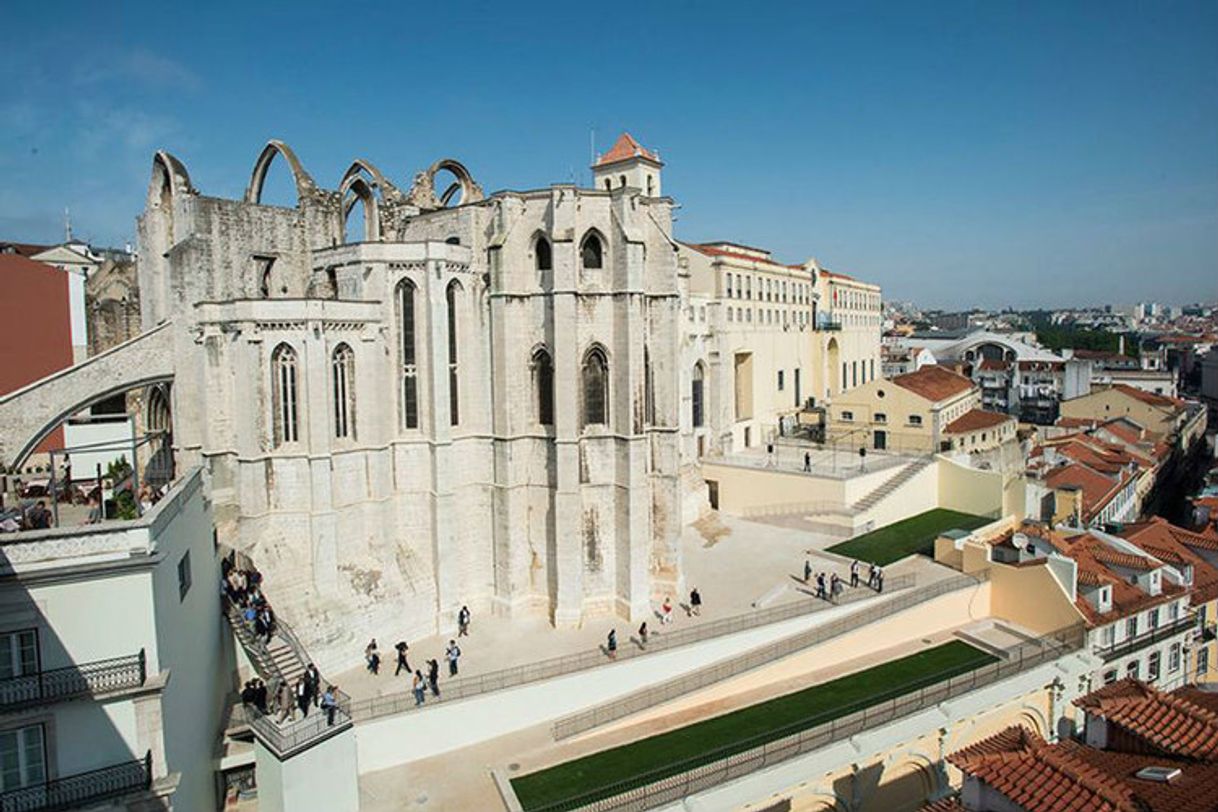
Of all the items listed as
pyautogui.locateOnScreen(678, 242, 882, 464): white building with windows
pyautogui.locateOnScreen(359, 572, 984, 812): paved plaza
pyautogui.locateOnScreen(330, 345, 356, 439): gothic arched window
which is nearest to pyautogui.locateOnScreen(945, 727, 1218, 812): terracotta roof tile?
pyautogui.locateOnScreen(359, 572, 984, 812): paved plaza

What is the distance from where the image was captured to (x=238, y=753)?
64.1 feet

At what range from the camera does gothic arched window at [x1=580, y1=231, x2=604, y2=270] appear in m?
26.7

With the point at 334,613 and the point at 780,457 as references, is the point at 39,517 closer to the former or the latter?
the point at 334,613


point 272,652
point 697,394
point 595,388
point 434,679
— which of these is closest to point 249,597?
point 272,652

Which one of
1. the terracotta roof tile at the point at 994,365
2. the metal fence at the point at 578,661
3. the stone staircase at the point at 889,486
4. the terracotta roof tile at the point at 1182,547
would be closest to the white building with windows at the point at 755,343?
the stone staircase at the point at 889,486

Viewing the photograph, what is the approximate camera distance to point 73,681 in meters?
13.1

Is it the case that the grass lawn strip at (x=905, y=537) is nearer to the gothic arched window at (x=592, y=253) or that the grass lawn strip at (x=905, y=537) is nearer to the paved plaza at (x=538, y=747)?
the paved plaza at (x=538, y=747)

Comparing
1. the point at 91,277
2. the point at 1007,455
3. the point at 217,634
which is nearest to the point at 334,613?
the point at 217,634

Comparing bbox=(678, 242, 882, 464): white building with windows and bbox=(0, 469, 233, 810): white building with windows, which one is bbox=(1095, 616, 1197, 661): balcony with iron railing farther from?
bbox=(0, 469, 233, 810): white building with windows

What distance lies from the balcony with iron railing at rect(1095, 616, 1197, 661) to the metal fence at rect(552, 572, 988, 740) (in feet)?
14.8

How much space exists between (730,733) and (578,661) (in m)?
4.53

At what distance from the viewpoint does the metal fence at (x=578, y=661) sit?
66.0 feet

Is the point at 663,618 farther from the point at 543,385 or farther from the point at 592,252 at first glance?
the point at 592,252

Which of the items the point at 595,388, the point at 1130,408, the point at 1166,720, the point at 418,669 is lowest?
the point at 418,669
